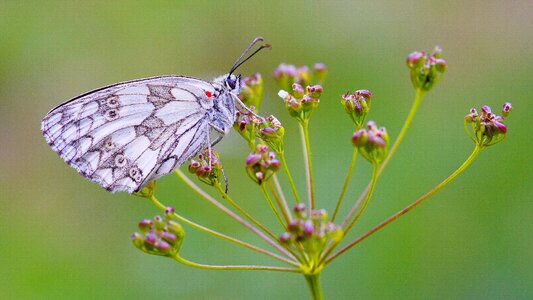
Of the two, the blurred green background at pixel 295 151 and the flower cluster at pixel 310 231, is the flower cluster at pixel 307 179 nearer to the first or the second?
the flower cluster at pixel 310 231

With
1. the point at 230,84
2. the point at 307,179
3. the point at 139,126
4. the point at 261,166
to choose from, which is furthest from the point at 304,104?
the point at 139,126

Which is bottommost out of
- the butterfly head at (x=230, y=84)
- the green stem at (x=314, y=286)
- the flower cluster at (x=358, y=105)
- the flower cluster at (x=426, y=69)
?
the green stem at (x=314, y=286)

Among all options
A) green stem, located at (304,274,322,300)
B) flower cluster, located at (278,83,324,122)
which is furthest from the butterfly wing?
green stem, located at (304,274,322,300)

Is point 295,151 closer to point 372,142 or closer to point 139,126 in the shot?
point 139,126

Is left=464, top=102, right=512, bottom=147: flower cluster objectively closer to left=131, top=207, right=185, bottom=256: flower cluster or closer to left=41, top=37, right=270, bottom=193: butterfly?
left=41, top=37, right=270, bottom=193: butterfly

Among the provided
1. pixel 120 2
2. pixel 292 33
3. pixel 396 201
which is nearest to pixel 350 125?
pixel 396 201

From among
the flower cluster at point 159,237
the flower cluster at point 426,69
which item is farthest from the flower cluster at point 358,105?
the flower cluster at point 159,237

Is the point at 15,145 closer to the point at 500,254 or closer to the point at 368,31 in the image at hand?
the point at 368,31
